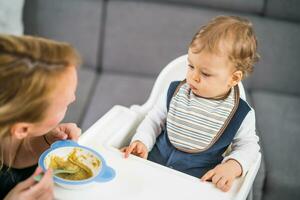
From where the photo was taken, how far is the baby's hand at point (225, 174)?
0.87 metres

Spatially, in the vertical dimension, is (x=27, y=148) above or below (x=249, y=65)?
below

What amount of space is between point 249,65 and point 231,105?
114 mm

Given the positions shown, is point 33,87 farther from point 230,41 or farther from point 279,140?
point 279,140

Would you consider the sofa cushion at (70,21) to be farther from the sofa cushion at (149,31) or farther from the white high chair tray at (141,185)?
the white high chair tray at (141,185)

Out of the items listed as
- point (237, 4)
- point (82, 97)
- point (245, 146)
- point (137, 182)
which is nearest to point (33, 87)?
point (137, 182)

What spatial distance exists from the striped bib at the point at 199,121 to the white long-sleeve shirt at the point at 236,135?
0.04 meters


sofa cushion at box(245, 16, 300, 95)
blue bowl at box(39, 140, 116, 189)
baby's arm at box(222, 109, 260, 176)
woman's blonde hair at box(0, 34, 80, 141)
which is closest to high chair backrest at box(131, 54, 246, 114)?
baby's arm at box(222, 109, 260, 176)

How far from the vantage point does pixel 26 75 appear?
684mm

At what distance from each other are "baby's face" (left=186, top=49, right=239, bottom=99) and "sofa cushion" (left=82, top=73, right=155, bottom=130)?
64cm

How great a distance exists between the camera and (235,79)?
987mm

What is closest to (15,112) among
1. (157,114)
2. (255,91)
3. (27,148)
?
(27,148)

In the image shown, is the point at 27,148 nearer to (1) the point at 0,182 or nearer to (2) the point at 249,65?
(1) the point at 0,182

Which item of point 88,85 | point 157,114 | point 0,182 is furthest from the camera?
point 88,85

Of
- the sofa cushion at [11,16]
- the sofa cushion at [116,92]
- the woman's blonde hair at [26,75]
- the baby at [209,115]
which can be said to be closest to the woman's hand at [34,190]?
the woman's blonde hair at [26,75]
